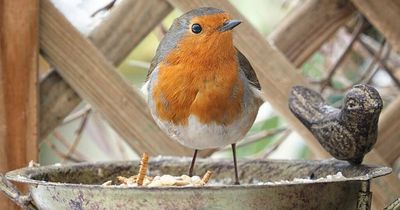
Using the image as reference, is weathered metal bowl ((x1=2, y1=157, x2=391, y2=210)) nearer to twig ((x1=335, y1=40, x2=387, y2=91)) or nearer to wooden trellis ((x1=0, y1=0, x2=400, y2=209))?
wooden trellis ((x1=0, y1=0, x2=400, y2=209))

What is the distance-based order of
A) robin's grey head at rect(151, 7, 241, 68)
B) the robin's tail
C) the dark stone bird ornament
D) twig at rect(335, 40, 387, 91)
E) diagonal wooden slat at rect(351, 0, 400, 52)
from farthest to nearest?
twig at rect(335, 40, 387, 91)
diagonal wooden slat at rect(351, 0, 400, 52)
the robin's tail
the dark stone bird ornament
robin's grey head at rect(151, 7, 241, 68)

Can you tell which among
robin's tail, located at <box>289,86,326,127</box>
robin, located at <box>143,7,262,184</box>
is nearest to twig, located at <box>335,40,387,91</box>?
robin's tail, located at <box>289,86,326,127</box>

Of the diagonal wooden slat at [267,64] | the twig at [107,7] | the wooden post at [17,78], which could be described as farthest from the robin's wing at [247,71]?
the wooden post at [17,78]

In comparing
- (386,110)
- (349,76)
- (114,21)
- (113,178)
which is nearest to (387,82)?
(349,76)

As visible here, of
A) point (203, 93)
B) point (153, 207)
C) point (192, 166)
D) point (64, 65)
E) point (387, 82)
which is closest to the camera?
point (153, 207)

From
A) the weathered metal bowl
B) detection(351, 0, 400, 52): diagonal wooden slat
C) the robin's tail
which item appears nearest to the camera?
the weathered metal bowl

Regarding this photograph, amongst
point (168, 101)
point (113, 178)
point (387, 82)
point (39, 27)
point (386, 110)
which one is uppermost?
point (39, 27)

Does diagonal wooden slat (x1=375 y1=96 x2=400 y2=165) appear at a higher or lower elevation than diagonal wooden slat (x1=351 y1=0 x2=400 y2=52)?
lower

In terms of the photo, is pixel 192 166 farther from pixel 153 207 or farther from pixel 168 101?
pixel 153 207

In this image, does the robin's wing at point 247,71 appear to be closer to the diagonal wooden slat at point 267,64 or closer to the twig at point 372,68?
the diagonal wooden slat at point 267,64
